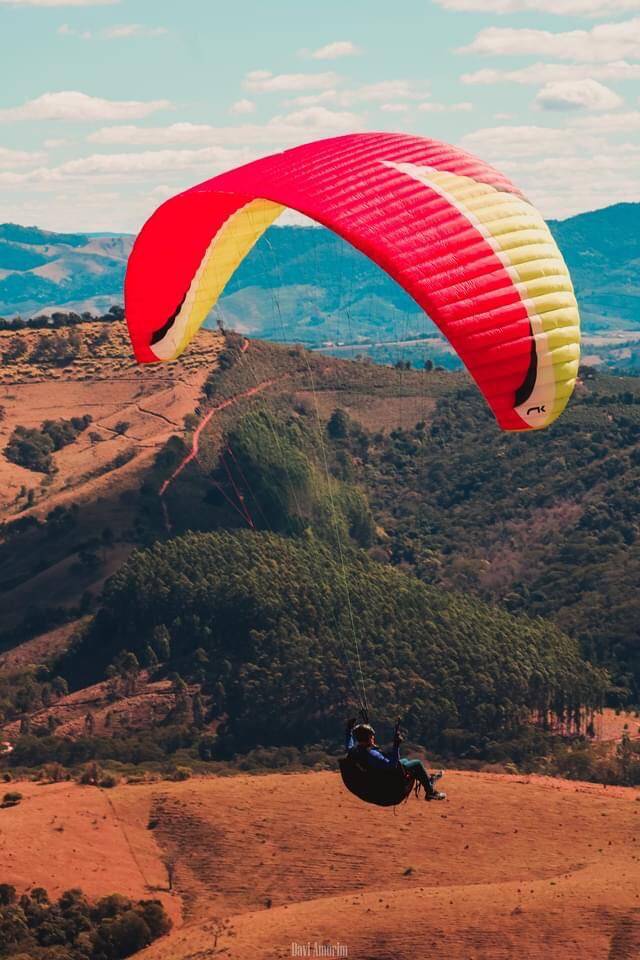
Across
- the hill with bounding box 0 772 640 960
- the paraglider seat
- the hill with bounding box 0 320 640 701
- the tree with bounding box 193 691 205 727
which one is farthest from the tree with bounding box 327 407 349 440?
the paraglider seat

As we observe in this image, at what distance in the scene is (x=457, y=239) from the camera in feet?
85.0

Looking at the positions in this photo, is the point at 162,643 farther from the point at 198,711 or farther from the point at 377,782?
the point at 377,782

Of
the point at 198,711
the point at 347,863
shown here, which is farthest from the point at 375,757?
the point at 198,711

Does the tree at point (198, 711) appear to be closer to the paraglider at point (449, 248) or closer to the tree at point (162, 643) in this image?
the tree at point (162, 643)

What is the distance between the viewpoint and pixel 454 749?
6225 cm

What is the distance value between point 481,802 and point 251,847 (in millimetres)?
8694

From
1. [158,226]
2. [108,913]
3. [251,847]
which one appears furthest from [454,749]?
[158,226]

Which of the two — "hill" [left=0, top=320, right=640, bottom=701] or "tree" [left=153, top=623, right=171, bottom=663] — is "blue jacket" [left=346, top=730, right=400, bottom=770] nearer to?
"hill" [left=0, top=320, right=640, bottom=701]

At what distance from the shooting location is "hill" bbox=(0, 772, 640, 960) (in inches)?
1642

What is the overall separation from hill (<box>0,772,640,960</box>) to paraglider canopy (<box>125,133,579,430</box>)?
69.9 feet

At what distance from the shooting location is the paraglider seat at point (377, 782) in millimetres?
22453

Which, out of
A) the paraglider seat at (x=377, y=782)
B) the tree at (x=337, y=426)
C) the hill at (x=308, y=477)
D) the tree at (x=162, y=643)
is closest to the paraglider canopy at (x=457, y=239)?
the paraglider seat at (x=377, y=782)

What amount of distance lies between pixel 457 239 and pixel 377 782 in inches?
397

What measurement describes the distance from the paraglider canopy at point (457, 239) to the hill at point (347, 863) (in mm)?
21310
